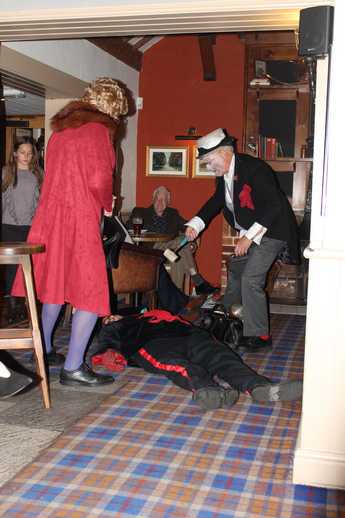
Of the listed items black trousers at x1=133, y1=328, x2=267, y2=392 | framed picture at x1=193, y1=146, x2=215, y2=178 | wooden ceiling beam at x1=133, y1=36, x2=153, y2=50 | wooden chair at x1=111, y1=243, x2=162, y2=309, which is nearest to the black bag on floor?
wooden chair at x1=111, y1=243, x2=162, y2=309

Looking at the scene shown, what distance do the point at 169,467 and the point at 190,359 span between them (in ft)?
3.43

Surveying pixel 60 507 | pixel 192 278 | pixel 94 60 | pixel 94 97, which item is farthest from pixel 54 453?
pixel 94 60

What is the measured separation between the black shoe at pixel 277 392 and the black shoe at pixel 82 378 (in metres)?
0.84

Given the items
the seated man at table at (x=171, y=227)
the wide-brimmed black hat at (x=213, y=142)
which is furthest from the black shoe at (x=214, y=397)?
the seated man at table at (x=171, y=227)

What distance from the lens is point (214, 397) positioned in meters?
2.92

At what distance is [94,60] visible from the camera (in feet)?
20.4

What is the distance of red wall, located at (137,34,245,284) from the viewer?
279 inches

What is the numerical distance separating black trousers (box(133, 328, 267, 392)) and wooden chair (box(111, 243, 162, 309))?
37.0 inches

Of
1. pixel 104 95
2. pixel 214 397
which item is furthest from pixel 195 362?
pixel 104 95

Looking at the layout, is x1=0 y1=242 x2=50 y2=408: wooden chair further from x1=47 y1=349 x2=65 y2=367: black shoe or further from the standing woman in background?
the standing woman in background

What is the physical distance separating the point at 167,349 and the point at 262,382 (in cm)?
61

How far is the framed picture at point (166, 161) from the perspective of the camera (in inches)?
290

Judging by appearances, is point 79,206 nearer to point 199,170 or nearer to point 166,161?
point 199,170

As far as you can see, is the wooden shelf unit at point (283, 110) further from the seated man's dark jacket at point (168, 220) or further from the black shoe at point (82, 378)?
the black shoe at point (82, 378)
